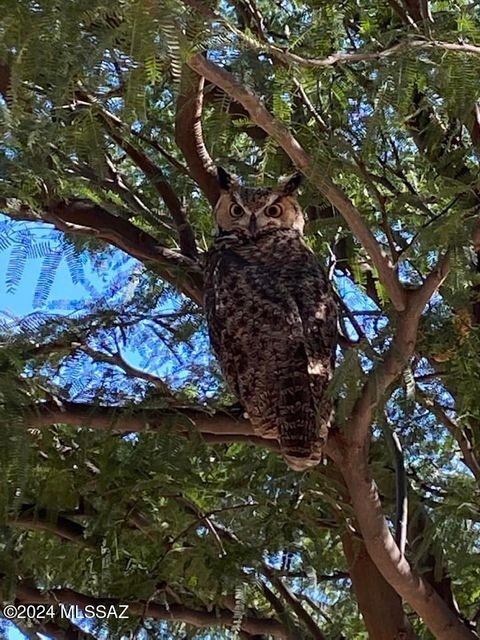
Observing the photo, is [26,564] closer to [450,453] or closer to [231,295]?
[231,295]

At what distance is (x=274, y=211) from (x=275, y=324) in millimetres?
611

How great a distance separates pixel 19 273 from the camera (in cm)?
288

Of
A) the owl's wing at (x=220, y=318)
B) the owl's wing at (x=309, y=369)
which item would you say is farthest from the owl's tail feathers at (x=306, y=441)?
the owl's wing at (x=220, y=318)

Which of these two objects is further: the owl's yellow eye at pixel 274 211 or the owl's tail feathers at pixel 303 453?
the owl's yellow eye at pixel 274 211

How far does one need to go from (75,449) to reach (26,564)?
471mm

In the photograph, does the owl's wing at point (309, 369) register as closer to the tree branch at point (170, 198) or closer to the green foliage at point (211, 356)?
the green foliage at point (211, 356)

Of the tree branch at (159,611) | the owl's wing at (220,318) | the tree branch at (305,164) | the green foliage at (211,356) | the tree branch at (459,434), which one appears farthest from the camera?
the tree branch at (159,611)

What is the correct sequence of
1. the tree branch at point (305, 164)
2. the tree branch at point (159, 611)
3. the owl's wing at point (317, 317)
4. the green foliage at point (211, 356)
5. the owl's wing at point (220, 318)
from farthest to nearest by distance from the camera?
the tree branch at point (159, 611)
the owl's wing at point (220, 318)
the owl's wing at point (317, 317)
the green foliage at point (211, 356)
the tree branch at point (305, 164)

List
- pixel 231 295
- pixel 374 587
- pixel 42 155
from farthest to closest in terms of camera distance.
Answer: pixel 374 587 → pixel 231 295 → pixel 42 155

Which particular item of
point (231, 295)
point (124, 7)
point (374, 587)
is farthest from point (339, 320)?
point (124, 7)

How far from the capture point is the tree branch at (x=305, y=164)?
181cm

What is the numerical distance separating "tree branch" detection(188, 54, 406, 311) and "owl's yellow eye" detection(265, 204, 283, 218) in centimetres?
112

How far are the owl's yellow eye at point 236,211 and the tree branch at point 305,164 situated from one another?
115 cm

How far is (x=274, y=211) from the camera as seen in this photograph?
345 cm
